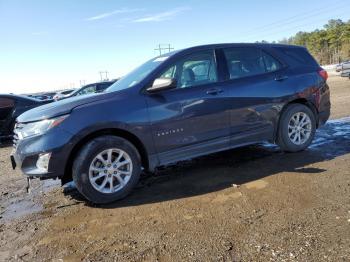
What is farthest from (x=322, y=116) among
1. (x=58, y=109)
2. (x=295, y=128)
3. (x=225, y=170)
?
(x=58, y=109)

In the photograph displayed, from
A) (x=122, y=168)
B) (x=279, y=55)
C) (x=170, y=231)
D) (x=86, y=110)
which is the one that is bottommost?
(x=170, y=231)

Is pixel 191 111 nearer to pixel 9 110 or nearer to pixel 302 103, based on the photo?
pixel 302 103

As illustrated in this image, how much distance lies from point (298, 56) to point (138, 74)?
9.16 ft

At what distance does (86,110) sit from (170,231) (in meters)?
1.82

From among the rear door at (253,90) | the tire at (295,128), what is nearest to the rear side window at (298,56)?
the rear door at (253,90)

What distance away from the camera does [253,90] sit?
5.64 meters

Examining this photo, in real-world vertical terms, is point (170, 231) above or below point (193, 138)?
below

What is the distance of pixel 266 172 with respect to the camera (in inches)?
209

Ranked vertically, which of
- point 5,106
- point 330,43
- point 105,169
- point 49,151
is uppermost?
point 330,43

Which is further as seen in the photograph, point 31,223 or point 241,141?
point 241,141

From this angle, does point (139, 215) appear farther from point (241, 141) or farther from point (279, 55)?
point (279, 55)

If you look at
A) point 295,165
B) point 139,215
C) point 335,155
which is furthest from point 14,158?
point 335,155

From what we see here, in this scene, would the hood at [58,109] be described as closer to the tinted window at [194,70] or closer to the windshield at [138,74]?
the windshield at [138,74]

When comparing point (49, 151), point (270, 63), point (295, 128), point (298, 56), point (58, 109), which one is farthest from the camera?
point (298, 56)
